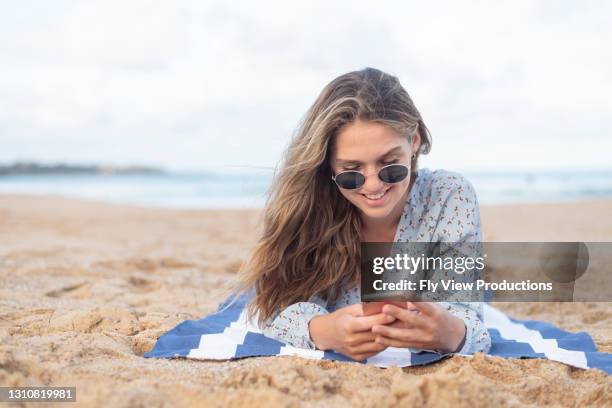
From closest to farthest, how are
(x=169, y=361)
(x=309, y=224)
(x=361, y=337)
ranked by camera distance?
(x=361, y=337) < (x=169, y=361) < (x=309, y=224)

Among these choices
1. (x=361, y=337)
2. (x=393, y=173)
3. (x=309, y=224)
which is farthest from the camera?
(x=309, y=224)

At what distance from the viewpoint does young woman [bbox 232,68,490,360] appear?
7.39ft

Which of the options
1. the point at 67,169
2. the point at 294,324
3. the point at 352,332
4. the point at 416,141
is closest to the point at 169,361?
the point at 294,324

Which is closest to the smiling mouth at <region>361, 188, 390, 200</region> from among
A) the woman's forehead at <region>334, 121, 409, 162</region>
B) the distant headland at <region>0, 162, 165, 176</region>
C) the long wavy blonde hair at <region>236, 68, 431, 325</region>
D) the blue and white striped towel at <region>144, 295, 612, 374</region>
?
the woman's forehead at <region>334, 121, 409, 162</region>

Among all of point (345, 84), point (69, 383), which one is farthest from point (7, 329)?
point (345, 84)

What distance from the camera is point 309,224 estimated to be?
9.20ft

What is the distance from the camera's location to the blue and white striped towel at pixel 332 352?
227 centimetres

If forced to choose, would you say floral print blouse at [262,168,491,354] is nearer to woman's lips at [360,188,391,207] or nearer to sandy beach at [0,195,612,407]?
sandy beach at [0,195,612,407]

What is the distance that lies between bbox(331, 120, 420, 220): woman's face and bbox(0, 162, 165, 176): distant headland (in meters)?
36.5

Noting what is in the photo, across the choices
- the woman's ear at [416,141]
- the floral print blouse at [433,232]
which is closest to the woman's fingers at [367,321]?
the floral print blouse at [433,232]

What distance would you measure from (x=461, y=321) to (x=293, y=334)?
72 centimetres

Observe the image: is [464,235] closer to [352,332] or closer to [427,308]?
[427,308]

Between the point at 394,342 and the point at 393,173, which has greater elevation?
the point at 393,173

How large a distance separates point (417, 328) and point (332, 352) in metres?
0.44
